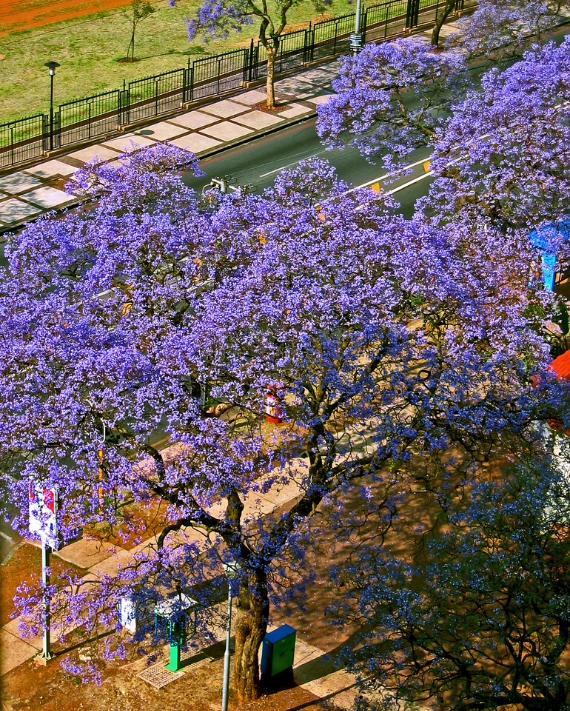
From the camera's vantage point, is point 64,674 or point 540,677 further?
point 64,674

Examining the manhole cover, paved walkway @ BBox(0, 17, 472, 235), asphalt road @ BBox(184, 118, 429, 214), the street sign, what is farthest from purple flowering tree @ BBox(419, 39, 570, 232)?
paved walkway @ BBox(0, 17, 472, 235)

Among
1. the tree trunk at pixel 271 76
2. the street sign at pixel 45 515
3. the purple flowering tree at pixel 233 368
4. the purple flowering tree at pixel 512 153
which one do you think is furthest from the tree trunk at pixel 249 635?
the tree trunk at pixel 271 76

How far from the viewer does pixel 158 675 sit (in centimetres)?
2892

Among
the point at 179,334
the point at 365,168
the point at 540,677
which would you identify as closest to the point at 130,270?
the point at 179,334

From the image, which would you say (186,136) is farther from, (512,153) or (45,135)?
(512,153)

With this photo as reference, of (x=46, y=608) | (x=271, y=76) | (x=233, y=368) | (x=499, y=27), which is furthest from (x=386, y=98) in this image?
(x=46, y=608)

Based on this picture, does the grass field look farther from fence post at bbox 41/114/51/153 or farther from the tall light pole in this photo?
the tall light pole

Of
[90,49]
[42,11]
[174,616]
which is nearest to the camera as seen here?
[174,616]

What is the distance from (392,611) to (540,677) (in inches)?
129

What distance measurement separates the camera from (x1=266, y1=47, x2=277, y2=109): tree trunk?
193 feet

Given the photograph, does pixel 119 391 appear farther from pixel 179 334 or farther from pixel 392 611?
pixel 392 611

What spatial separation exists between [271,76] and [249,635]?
37398 mm

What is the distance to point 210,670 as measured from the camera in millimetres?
29109

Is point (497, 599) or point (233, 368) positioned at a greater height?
point (233, 368)
